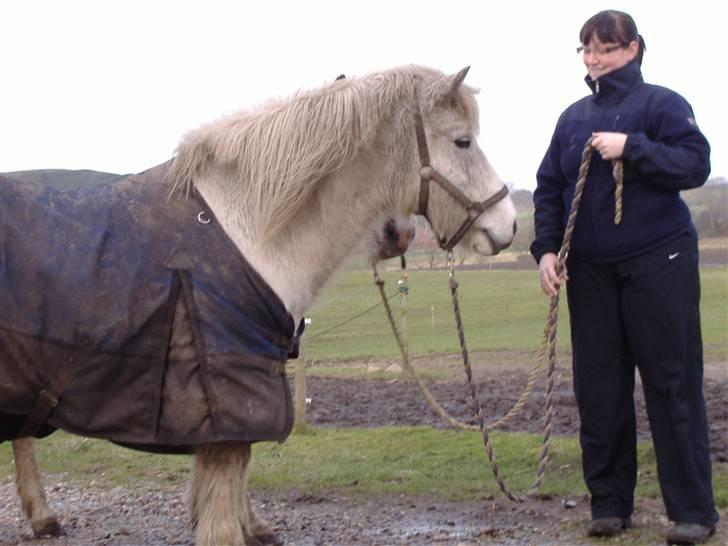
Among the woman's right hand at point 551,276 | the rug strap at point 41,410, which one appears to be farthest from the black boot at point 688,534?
the rug strap at point 41,410

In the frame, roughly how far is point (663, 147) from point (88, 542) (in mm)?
Result: 3581

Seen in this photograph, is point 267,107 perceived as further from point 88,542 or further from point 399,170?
point 88,542

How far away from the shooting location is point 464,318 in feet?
80.7

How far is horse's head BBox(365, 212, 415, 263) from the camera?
15.7 ft

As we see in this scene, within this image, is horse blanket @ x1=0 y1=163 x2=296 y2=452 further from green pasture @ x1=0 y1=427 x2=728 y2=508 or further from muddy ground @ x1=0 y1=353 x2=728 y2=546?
green pasture @ x1=0 y1=427 x2=728 y2=508

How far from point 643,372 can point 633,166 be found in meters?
1.02

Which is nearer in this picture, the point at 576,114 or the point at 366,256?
the point at 366,256

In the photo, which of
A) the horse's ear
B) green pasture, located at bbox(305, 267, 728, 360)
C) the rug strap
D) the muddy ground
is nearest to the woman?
the muddy ground

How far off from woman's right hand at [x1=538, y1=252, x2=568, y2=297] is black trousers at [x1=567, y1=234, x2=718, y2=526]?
0.14 metres

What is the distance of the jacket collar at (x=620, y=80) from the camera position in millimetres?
5148

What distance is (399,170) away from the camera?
4688mm

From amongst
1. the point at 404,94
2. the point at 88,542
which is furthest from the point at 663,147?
the point at 88,542

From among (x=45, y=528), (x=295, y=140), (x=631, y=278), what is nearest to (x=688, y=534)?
Result: (x=631, y=278)

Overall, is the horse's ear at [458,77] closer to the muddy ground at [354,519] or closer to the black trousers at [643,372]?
the black trousers at [643,372]
